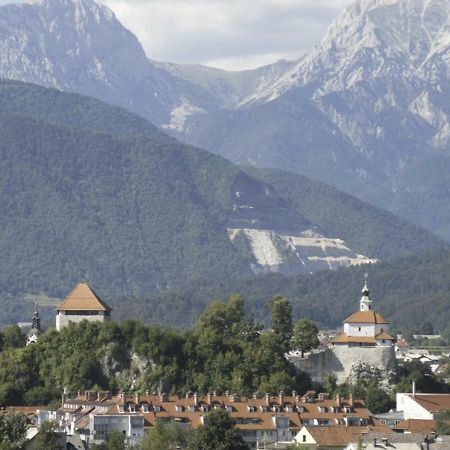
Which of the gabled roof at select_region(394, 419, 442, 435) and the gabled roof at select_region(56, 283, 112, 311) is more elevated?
the gabled roof at select_region(56, 283, 112, 311)

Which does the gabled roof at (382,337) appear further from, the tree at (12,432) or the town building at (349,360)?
the tree at (12,432)

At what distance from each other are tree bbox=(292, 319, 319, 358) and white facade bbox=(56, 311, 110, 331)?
1272cm

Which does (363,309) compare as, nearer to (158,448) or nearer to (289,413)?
(289,413)

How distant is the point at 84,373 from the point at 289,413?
18085mm

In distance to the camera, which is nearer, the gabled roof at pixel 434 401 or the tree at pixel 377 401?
the gabled roof at pixel 434 401

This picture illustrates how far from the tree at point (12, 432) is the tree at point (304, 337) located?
35.3m

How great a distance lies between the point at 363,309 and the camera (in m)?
147

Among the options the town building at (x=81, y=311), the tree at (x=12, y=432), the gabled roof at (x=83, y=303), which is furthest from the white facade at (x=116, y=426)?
the gabled roof at (x=83, y=303)

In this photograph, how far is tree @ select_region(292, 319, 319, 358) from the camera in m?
138

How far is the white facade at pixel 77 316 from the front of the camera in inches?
5448

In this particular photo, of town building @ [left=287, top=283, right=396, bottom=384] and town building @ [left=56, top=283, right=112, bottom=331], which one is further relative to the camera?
town building @ [left=56, top=283, right=112, bottom=331]

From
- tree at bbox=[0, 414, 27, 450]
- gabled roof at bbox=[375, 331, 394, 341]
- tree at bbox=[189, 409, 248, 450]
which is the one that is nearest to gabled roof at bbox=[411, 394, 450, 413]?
gabled roof at bbox=[375, 331, 394, 341]

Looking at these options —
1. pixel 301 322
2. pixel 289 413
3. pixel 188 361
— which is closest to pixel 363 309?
pixel 301 322

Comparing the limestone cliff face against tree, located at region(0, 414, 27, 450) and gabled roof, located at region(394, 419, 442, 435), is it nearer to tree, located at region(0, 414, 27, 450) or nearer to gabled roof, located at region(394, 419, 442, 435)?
gabled roof, located at region(394, 419, 442, 435)
